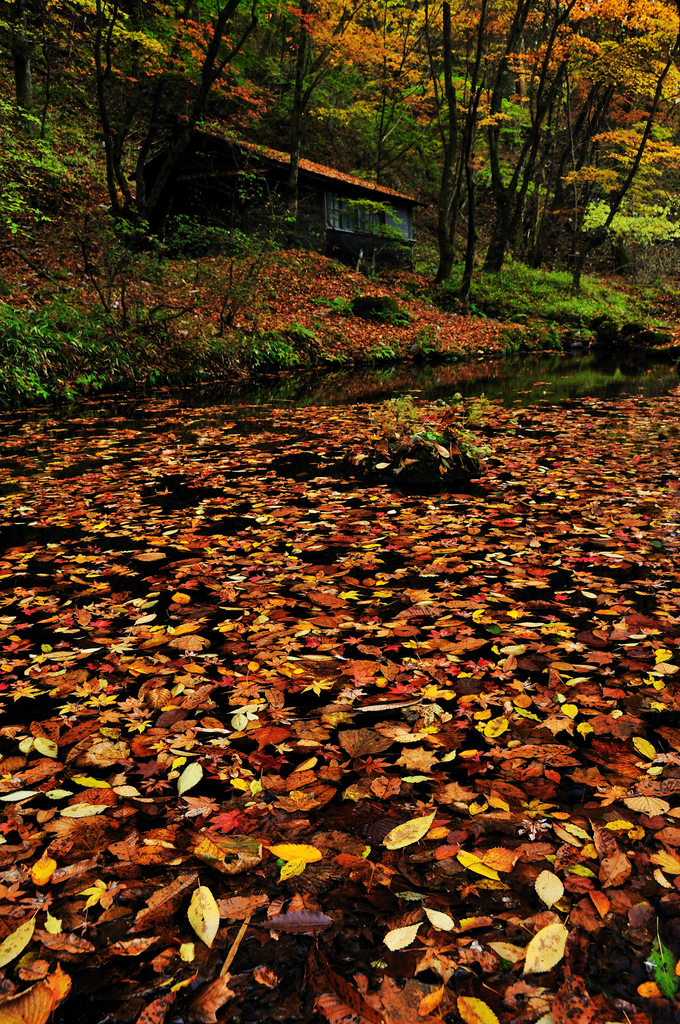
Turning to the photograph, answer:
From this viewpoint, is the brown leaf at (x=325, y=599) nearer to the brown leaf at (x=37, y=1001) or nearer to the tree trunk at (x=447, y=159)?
the brown leaf at (x=37, y=1001)

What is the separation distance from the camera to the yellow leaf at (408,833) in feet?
5.35

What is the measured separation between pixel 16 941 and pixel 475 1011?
104 cm

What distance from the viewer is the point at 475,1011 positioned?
1.20 m

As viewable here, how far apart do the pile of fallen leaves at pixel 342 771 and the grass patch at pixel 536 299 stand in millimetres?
21181

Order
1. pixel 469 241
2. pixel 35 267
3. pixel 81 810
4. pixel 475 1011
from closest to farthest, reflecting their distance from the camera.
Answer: pixel 475 1011 < pixel 81 810 < pixel 35 267 < pixel 469 241

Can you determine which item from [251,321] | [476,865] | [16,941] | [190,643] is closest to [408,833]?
[476,865]

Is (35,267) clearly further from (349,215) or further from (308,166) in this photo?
(349,215)

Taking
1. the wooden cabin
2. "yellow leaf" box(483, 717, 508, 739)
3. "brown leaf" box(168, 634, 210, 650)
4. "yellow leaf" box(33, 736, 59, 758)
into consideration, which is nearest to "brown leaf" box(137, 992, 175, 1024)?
"yellow leaf" box(33, 736, 59, 758)

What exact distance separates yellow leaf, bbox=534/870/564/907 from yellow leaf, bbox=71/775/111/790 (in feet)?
4.26

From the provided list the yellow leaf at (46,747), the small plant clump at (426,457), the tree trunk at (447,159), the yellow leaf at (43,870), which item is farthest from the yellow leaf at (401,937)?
the tree trunk at (447,159)

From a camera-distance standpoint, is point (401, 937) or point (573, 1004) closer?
point (573, 1004)

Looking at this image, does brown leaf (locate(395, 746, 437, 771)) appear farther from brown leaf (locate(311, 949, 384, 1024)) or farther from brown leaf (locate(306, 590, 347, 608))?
brown leaf (locate(306, 590, 347, 608))

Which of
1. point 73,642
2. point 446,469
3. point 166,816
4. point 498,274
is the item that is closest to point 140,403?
point 446,469

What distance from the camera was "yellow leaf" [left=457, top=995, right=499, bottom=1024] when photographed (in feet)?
3.89
